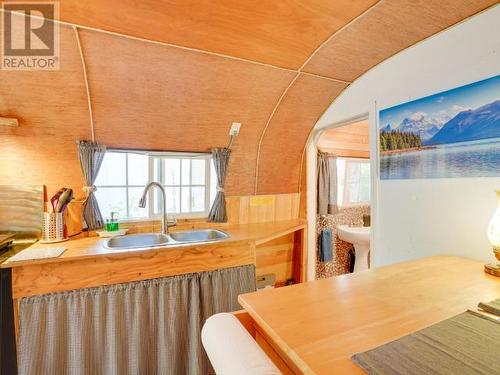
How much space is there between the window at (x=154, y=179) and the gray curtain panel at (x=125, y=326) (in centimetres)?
77

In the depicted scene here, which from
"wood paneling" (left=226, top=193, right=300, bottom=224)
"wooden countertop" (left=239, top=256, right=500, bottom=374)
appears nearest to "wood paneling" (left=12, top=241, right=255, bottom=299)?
"wood paneling" (left=226, top=193, right=300, bottom=224)

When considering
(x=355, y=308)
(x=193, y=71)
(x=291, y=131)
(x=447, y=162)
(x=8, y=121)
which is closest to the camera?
(x=355, y=308)

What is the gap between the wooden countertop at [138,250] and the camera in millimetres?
1318

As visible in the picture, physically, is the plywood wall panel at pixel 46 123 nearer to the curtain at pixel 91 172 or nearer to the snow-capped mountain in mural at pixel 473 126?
the curtain at pixel 91 172

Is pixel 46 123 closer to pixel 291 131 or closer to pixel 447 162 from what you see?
pixel 291 131

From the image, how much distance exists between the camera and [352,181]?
3387 mm

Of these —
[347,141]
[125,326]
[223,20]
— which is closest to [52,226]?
[125,326]

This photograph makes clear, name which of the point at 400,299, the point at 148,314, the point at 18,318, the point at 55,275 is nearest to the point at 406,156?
the point at 400,299

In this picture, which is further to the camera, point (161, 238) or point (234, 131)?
point (234, 131)

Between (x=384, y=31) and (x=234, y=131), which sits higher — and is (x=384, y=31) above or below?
above

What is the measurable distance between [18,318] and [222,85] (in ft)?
5.85

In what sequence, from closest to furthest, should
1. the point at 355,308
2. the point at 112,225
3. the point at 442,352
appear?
the point at 442,352 → the point at 355,308 → the point at 112,225

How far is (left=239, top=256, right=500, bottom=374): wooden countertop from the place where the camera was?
0.58m

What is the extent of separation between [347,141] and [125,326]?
3.08 metres
